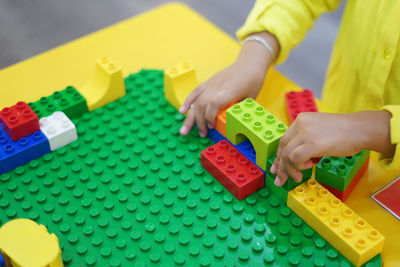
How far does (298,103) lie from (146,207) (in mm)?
334

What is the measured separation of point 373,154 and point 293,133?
0.19 meters

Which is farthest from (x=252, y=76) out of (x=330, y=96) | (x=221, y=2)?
(x=221, y=2)

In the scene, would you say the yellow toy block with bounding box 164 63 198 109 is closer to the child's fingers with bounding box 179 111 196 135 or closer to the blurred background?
the child's fingers with bounding box 179 111 196 135

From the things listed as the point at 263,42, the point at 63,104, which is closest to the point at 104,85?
the point at 63,104

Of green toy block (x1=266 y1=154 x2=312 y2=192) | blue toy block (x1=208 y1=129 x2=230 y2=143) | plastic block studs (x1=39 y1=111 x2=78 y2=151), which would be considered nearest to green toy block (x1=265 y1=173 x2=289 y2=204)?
green toy block (x1=266 y1=154 x2=312 y2=192)

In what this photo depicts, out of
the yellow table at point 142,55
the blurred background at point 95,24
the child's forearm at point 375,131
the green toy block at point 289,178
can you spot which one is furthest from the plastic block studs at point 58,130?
the blurred background at point 95,24

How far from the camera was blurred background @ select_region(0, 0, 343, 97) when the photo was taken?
76.6 inches

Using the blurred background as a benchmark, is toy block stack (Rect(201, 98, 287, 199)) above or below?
above

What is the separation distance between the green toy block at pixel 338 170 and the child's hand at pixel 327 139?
1.3 inches

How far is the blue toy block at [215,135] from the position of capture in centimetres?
85

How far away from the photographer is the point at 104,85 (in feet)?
3.04

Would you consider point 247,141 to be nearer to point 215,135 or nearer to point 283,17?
point 215,135

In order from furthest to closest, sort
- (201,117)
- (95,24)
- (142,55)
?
1. (95,24)
2. (142,55)
3. (201,117)

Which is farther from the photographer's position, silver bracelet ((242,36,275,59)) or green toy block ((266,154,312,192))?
silver bracelet ((242,36,275,59))
